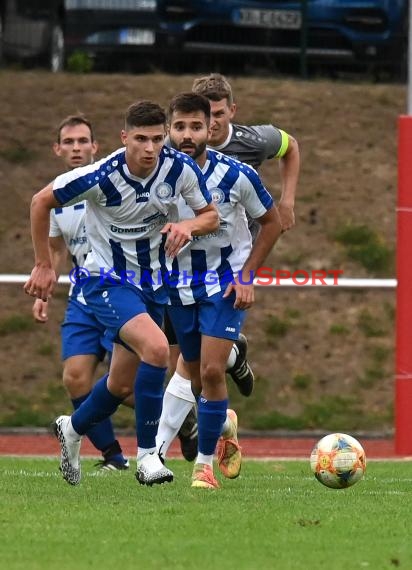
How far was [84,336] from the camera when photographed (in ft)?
31.9

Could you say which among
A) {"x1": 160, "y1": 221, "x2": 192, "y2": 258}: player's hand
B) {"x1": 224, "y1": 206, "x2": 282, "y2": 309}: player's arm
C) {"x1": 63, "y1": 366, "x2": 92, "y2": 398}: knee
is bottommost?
{"x1": 63, "y1": 366, "x2": 92, "y2": 398}: knee

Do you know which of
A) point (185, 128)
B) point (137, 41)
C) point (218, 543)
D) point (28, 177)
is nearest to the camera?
point (218, 543)

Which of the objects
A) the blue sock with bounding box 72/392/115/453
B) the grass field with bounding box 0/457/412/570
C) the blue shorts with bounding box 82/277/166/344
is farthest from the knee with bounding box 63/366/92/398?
the blue shorts with bounding box 82/277/166/344

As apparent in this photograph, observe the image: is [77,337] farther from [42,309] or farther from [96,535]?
[96,535]

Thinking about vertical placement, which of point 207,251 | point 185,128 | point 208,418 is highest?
point 185,128

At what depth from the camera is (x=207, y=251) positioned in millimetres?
8516

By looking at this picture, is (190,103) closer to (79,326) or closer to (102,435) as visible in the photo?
(79,326)

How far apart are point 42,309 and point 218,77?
1.79m

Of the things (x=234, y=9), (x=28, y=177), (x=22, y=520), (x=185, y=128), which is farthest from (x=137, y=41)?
(x=22, y=520)

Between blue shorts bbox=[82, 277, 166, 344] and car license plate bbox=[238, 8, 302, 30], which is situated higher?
car license plate bbox=[238, 8, 302, 30]

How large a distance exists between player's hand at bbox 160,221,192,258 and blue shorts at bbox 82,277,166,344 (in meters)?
0.44

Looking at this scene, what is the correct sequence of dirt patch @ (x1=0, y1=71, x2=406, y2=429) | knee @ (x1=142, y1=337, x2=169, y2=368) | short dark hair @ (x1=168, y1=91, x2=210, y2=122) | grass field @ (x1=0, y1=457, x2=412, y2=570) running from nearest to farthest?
grass field @ (x1=0, y1=457, x2=412, y2=570)
knee @ (x1=142, y1=337, x2=169, y2=368)
short dark hair @ (x1=168, y1=91, x2=210, y2=122)
dirt patch @ (x1=0, y1=71, x2=406, y2=429)

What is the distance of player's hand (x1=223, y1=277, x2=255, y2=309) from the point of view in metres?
8.22

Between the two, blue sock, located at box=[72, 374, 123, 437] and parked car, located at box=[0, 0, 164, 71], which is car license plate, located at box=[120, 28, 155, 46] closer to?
parked car, located at box=[0, 0, 164, 71]
